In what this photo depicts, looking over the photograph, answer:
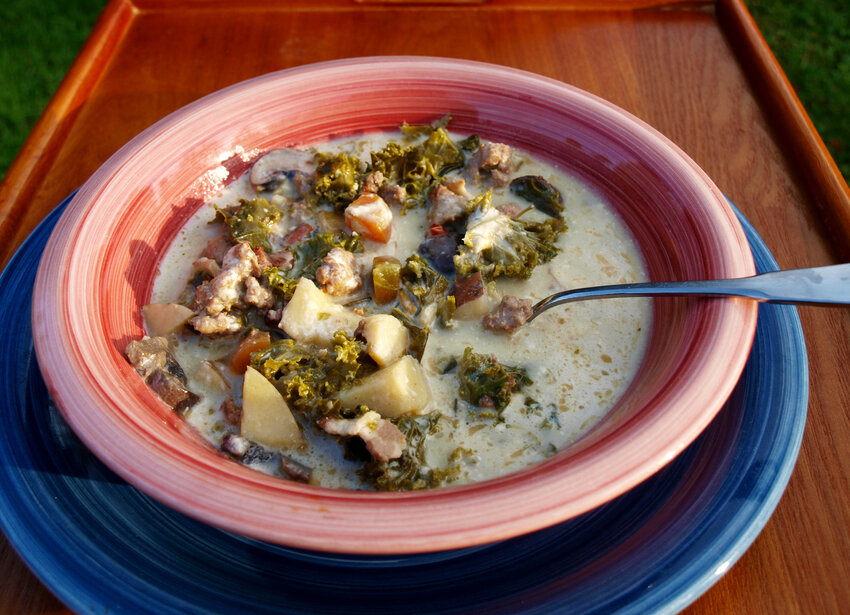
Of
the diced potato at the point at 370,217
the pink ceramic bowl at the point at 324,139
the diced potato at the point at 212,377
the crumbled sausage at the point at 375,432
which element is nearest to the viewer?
the pink ceramic bowl at the point at 324,139

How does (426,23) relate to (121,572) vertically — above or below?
above

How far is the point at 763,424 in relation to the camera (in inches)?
83.1

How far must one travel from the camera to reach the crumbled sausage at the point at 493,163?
9.64 feet

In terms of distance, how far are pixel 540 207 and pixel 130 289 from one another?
5.34ft

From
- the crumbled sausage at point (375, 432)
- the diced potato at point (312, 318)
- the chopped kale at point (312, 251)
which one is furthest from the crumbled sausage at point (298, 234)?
the crumbled sausage at point (375, 432)

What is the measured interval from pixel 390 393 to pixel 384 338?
20 centimetres

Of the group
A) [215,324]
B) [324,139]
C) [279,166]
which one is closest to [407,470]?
[215,324]

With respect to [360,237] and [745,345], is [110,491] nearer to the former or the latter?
[360,237]

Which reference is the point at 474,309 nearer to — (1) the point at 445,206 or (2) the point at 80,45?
(1) the point at 445,206

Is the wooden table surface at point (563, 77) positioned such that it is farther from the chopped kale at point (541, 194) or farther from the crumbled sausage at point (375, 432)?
the crumbled sausage at point (375, 432)

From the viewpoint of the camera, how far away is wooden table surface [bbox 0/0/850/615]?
3.01m

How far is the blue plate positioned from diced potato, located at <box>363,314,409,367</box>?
64 cm

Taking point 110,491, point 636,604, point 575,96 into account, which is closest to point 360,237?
point 575,96

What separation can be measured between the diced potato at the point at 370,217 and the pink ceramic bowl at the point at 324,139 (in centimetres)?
54
